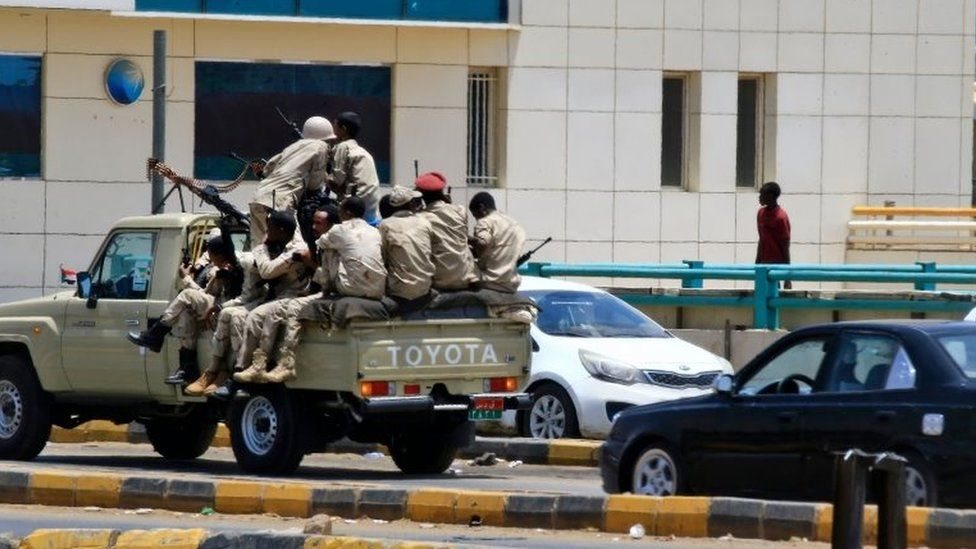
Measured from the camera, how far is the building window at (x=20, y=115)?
29078 millimetres

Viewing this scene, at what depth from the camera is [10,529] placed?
12.8 meters

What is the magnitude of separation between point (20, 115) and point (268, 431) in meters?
14.5

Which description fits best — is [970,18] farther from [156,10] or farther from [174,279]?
[174,279]

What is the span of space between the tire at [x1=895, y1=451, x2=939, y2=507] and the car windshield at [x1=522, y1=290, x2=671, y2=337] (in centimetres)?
726

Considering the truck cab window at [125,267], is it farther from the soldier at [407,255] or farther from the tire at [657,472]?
the tire at [657,472]

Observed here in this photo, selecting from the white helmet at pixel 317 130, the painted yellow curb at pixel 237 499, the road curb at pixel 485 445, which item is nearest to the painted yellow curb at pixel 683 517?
the painted yellow curb at pixel 237 499

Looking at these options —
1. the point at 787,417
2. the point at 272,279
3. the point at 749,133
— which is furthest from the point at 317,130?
the point at 749,133

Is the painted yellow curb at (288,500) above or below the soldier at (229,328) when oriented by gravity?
below

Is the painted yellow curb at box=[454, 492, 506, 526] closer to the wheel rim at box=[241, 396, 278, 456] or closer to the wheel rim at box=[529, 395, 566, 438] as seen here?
the wheel rim at box=[241, 396, 278, 456]

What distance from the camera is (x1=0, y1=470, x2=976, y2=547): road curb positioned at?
11742 millimetres

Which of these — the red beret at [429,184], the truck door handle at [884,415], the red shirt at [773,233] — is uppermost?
the red beret at [429,184]

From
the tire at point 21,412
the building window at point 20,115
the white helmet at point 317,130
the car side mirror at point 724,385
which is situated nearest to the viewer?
the car side mirror at point 724,385

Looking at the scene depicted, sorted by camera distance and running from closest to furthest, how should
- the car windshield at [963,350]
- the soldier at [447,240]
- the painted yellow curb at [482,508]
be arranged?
1. the car windshield at [963,350]
2. the painted yellow curb at [482,508]
3. the soldier at [447,240]

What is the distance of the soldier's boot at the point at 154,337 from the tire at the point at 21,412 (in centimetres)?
126
